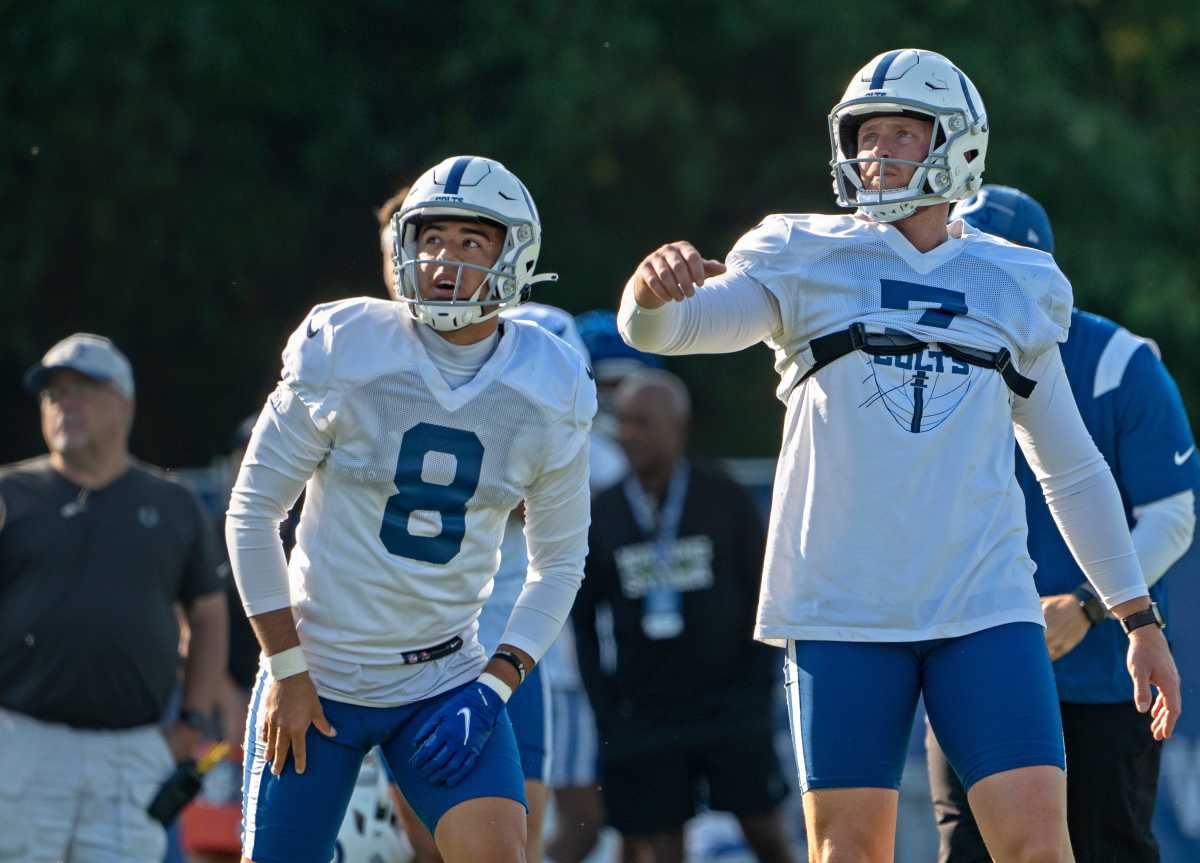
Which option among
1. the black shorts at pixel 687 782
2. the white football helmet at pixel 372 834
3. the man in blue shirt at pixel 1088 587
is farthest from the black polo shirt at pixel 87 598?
the man in blue shirt at pixel 1088 587

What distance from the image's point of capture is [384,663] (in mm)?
4613

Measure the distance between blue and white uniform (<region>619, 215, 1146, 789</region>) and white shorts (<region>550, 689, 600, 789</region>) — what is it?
3.61m

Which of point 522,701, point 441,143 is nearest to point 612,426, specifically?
point 522,701

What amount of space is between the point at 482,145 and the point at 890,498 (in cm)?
1064

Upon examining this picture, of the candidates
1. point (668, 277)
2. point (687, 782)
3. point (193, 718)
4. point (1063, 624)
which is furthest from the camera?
point (687, 782)

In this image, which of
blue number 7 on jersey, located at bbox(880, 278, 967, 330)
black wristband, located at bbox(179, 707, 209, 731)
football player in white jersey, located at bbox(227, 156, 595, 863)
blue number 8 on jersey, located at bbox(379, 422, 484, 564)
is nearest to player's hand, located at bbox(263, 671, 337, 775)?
football player in white jersey, located at bbox(227, 156, 595, 863)

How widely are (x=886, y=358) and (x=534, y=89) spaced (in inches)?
403

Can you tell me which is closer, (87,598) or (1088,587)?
(1088,587)

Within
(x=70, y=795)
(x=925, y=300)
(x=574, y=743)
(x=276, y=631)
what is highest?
(x=925, y=300)

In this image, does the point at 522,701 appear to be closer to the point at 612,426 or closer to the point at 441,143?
the point at 612,426

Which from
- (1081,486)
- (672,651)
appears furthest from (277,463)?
(672,651)

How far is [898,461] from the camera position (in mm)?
4270

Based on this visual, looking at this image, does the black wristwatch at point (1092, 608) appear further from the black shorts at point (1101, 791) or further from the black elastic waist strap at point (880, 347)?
the black elastic waist strap at point (880, 347)

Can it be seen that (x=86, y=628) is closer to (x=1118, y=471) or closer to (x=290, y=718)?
(x=290, y=718)
